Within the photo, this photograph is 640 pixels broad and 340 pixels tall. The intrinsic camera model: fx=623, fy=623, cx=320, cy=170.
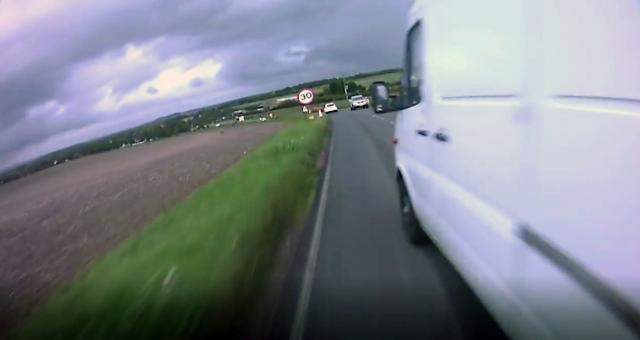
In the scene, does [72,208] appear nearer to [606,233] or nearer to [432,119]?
[432,119]

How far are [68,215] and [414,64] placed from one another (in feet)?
37.1

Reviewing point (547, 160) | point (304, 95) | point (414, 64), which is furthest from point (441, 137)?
point (304, 95)

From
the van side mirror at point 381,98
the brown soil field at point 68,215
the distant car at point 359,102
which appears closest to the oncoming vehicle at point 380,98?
the van side mirror at point 381,98

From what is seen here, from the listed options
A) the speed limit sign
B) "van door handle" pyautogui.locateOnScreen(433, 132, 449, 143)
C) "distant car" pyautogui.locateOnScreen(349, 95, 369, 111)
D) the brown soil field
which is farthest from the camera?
"distant car" pyautogui.locateOnScreen(349, 95, 369, 111)

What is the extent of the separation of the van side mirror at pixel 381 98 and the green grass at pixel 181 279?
84.5 inches

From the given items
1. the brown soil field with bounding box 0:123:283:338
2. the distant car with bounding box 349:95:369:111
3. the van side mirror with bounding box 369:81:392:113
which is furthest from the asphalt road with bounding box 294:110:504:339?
the distant car with bounding box 349:95:369:111

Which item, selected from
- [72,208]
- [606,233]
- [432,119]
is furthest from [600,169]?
[72,208]

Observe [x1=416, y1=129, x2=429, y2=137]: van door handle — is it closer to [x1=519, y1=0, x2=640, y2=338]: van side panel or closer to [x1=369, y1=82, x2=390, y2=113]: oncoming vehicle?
[x1=369, y1=82, x2=390, y2=113]: oncoming vehicle

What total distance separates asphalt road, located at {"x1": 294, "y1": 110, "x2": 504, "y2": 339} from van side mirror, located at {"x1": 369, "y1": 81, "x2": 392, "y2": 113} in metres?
1.51

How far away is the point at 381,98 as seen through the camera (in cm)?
631

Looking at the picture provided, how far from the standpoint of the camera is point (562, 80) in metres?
2.21

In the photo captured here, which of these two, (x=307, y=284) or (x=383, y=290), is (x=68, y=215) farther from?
(x=383, y=290)

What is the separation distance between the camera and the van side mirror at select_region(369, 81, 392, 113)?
630cm

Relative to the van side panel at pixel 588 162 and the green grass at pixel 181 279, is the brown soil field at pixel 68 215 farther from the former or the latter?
the van side panel at pixel 588 162
